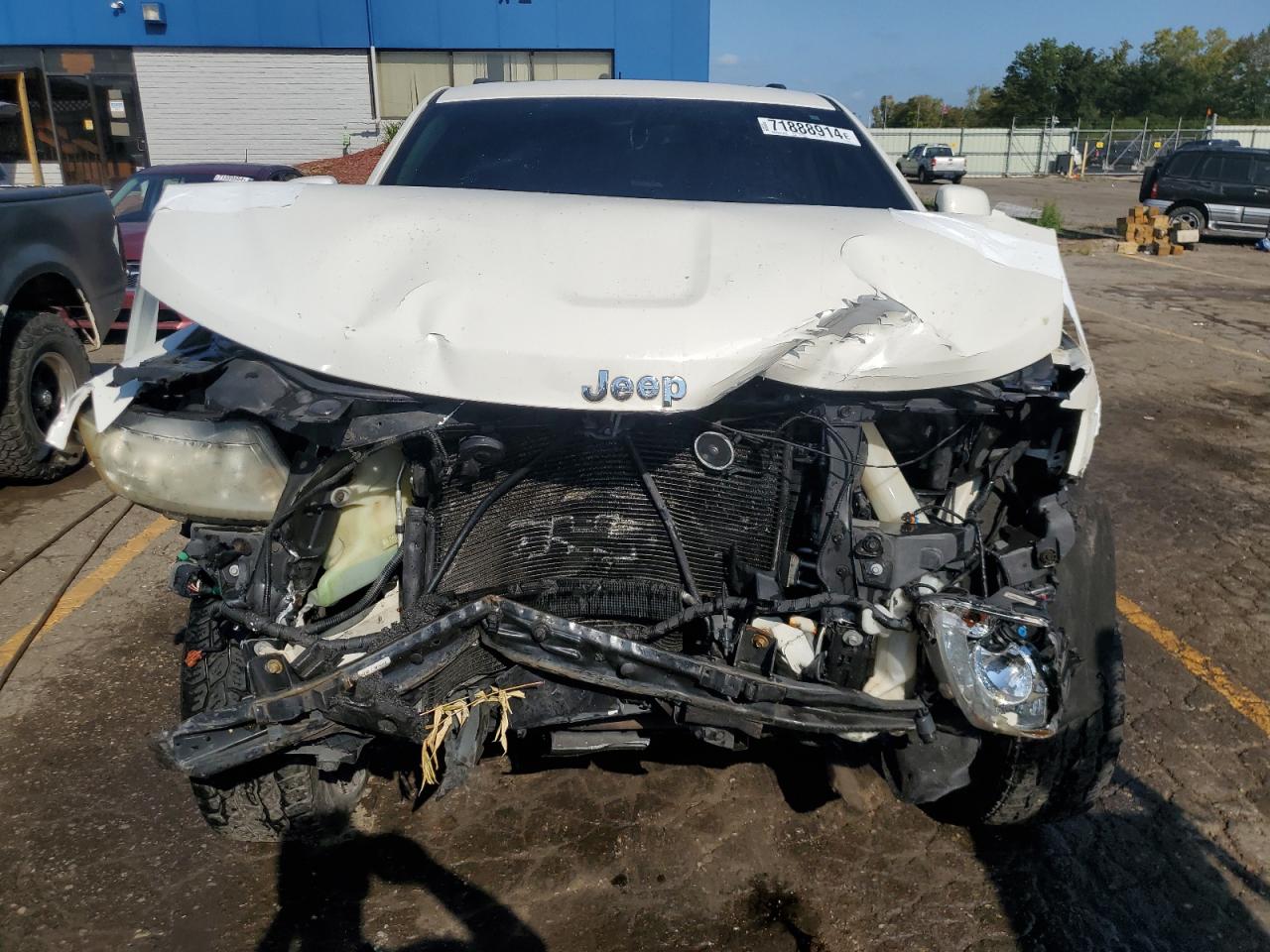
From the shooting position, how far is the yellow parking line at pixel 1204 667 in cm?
318

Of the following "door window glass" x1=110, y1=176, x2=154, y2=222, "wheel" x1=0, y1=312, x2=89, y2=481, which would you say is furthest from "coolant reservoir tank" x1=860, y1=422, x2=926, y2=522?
"door window glass" x1=110, y1=176, x2=154, y2=222

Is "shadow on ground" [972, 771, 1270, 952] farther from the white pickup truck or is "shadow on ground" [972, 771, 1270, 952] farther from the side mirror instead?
the white pickup truck

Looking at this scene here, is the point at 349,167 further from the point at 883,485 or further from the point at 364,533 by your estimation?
the point at 883,485

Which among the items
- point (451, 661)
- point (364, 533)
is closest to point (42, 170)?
point (364, 533)

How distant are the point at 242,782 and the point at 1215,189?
750 inches

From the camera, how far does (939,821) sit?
8.96ft

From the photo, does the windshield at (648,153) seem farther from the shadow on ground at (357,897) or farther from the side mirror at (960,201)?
the shadow on ground at (357,897)

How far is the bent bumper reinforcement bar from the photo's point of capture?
1.94 meters

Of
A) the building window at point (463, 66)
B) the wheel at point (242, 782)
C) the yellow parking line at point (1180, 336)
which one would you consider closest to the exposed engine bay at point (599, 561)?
the wheel at point (242, 782)

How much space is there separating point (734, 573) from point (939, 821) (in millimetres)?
1079

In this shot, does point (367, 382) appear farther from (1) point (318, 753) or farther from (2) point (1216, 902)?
(2) point (1216, 902)

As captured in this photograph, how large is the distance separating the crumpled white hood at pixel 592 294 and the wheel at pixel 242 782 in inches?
29.6

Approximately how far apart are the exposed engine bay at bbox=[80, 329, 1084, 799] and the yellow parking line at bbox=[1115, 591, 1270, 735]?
138 cm

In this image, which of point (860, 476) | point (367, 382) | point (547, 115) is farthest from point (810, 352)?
point (547, 115)
